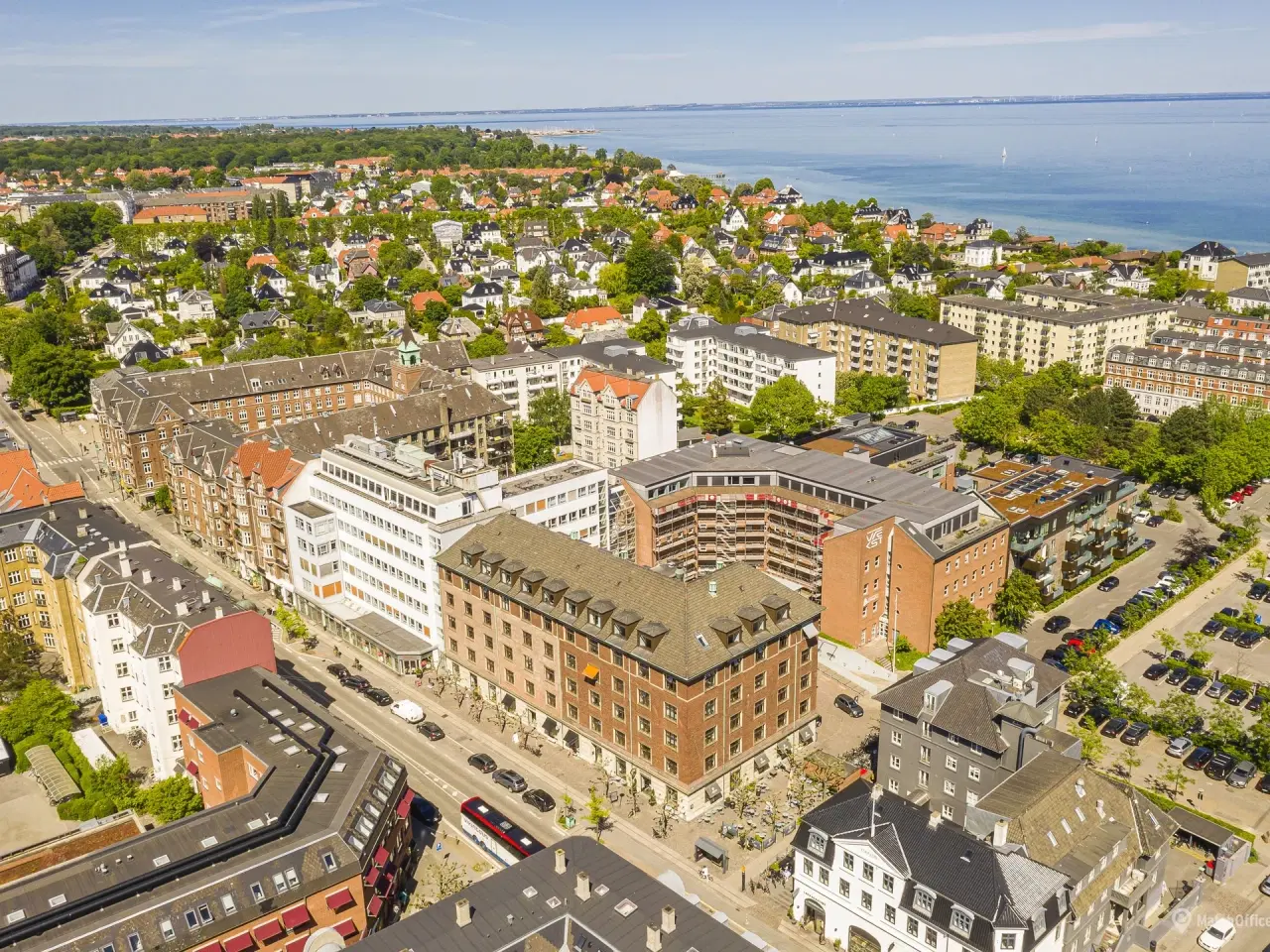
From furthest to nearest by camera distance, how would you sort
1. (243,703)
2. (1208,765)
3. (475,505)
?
(475,505), (1208,765), (243,703)

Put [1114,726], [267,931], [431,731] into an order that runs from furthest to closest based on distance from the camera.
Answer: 1. [431,731]
2. [1114,726]
3. [267,931]

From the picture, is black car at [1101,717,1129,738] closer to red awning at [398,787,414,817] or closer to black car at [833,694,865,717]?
black car at [833,694,865,717]

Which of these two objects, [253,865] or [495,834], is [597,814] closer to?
[495,834]

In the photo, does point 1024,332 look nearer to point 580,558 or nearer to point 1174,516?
point 1174,516

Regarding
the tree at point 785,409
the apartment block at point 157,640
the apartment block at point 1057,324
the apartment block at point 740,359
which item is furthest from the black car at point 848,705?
the apartment block at point 1057,324

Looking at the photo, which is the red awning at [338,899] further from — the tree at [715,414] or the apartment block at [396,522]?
the tree at [715,414]

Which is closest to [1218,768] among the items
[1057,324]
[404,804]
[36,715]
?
[404,804]

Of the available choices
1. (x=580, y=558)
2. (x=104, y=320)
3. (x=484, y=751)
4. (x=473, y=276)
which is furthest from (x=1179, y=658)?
(x=104, y=320)
